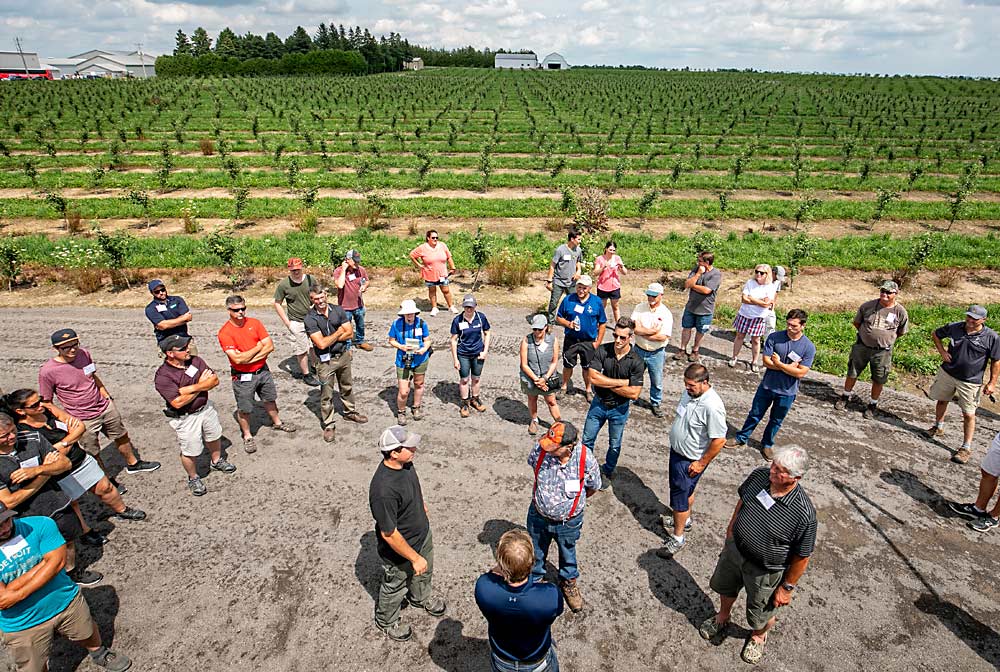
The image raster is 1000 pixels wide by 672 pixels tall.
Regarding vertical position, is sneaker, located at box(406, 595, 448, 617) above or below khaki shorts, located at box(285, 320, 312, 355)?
below

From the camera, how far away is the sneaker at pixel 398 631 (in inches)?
179

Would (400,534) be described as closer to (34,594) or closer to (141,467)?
(34,594)

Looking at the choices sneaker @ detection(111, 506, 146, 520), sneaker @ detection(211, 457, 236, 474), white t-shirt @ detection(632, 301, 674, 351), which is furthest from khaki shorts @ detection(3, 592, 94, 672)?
white t-shirt @ detection(632, 301, 674, 351)

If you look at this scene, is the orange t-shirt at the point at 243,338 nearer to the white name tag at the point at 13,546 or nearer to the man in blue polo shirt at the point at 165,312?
the man in blue polo shirt at the point at 165,312

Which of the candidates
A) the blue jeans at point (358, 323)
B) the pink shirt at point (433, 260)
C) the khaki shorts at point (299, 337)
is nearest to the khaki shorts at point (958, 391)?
the pink shirt at point (433, 260)

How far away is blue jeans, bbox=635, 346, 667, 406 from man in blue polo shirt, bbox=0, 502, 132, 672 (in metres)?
6.75

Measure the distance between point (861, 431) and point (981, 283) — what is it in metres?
9.76

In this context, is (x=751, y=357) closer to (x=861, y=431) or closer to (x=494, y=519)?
(x=861, y=431)

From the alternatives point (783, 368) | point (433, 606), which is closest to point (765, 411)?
point (783, 368)

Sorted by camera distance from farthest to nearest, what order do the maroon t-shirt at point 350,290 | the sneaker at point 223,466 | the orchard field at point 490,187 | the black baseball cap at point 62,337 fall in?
the orchard field at point 490,187 < the maroon t-shirt at point 350,290 < the sneaker at point 223,466 < the black baseball cap at point 62,337

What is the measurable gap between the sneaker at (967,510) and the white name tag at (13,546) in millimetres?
8889

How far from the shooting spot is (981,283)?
44.4 feet

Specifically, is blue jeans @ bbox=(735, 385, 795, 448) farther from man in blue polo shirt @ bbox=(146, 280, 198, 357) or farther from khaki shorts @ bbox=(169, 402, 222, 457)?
man in blue polo shirt @ bbox=(146, 280, 198, 357)

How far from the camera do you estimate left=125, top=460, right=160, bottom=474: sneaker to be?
6.60 m
